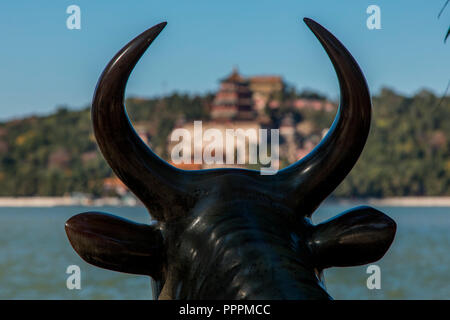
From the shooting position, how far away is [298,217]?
143 cm

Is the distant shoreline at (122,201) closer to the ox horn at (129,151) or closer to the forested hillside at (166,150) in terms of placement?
the forested hillside at (166,150)

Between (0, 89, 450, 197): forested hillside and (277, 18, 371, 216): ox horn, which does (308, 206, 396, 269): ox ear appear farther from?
(0, 89, 450, 197): forested hillside

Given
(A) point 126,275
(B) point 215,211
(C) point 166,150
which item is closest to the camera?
(B) point 215,211

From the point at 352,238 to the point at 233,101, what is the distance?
277 feet

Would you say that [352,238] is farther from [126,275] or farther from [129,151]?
[126,275]

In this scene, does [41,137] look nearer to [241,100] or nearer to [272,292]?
[241,100]

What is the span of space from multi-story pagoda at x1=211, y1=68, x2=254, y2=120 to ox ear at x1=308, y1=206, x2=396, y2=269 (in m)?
82.2

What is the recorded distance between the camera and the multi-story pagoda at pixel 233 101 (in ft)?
278

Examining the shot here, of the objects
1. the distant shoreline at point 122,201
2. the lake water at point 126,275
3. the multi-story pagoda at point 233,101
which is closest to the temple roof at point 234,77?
the multi-story pagoda at point 233,101

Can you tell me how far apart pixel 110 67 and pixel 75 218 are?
253 mm

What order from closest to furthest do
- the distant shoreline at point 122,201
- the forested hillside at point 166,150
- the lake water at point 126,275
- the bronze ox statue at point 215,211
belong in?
the bronze ox statue at point 215,211 → the lake water at point 126,275 → the forested hillside at point 166,150 → the distant shoreline at point 122,201

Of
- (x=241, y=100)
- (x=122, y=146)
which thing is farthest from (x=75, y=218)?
(x=241, y=100)

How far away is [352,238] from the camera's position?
144 cm

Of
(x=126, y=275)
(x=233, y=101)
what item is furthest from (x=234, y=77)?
(x=126, y=275)
